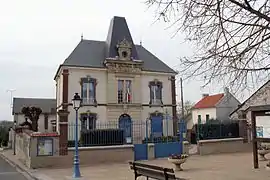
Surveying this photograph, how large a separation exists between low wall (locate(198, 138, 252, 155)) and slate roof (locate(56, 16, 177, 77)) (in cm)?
1503

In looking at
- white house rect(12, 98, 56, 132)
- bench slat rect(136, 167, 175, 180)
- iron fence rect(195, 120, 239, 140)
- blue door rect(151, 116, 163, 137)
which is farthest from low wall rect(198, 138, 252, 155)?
white house rect(12, 98, 56, 132)

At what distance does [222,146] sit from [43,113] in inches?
1520

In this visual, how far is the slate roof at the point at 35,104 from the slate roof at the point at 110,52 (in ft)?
75.4

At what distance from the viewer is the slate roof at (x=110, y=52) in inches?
1415

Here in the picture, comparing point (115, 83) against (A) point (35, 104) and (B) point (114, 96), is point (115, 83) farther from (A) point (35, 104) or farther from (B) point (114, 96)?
(A) point (35, 104)

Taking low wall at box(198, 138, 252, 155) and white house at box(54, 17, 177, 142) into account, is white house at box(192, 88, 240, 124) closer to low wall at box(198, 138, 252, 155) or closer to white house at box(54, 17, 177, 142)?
white house at box(54, 17, 177, 142)

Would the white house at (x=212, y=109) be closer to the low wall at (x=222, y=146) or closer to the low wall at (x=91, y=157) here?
the low wall at (x=222, y=146)

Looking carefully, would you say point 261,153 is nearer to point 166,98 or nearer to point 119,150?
point 119,150

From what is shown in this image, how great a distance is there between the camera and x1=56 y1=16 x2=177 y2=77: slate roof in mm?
35950

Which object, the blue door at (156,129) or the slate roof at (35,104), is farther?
the slate roof at (35,104)

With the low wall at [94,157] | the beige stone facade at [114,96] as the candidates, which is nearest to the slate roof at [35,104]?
the beige stone facade at [114,96]

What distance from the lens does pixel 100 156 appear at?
19953 mm

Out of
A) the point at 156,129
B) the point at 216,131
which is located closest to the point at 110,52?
the point at 156,129

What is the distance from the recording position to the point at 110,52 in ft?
122
